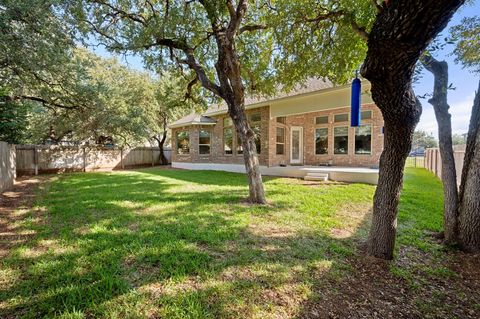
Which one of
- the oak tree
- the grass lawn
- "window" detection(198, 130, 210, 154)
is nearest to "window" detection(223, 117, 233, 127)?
"window" detection(198, 130, 210, 154)

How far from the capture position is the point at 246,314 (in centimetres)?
221

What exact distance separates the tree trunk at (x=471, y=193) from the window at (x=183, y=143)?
15.0m

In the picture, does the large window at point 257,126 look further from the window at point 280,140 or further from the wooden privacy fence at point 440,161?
the wooden privacy fence at point 440,161

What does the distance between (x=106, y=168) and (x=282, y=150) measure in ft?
39.8

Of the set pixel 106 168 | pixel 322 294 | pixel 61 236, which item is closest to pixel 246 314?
pixel 322 294

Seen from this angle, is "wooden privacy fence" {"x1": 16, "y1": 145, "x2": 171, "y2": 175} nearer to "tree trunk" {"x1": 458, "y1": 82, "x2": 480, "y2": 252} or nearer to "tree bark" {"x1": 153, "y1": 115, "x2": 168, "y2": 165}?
"tree bark" {"x1": 153, "y1": 115, "x2": 168, "y2": 165}

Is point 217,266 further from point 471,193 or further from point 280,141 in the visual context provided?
point 280,141

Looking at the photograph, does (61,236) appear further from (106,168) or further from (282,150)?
(106,168)

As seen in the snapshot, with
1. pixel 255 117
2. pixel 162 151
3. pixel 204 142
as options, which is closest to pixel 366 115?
pixel 255 117

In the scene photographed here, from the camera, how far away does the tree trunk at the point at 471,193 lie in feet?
11.5

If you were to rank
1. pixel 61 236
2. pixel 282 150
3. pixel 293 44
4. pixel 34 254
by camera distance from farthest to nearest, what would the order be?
1. pixel 282 150
2. pixel 293 44
3. pixel 61 236
4. pixel 34 254

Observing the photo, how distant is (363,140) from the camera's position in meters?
11.8

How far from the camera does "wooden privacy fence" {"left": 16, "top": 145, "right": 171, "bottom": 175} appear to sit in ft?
42.2

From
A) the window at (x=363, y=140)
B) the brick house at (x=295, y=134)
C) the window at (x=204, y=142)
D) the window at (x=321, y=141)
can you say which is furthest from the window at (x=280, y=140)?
the window at (x=204, y=142)
